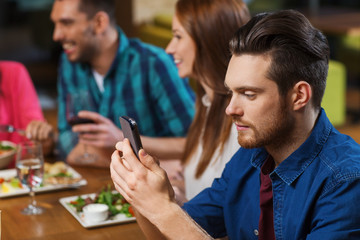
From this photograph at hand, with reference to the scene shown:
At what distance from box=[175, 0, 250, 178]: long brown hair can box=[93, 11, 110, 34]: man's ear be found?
0.80 metres

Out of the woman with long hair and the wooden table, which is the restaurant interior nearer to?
the woman with long hair

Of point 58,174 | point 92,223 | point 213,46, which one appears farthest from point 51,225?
point 213,46

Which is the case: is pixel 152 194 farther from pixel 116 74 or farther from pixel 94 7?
pixel 94 7

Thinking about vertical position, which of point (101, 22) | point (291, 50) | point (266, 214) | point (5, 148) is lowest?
point (5, 148)

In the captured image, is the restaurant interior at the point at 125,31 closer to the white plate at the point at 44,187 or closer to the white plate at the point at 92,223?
the white plate at the point at 44,187

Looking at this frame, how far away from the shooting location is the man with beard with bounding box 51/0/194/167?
9.65 ft

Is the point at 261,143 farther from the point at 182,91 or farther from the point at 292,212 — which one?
the point at 182,91

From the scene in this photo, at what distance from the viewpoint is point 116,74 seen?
3033 mm

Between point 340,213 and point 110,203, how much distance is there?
2.68 feet

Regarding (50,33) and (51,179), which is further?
(50,33)

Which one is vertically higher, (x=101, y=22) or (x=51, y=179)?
(x=101, y=22)

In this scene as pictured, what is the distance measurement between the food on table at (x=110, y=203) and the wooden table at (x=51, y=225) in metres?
0.04

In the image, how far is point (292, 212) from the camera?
61.1 inches

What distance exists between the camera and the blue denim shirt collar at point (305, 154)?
1.55 metres
